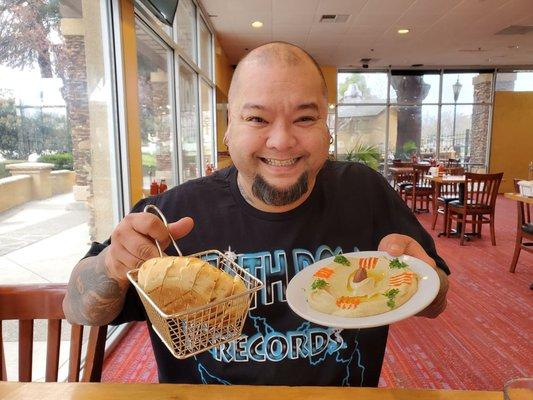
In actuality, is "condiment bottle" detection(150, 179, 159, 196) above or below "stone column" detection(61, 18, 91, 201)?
below

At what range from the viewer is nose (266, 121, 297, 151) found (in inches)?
42.1

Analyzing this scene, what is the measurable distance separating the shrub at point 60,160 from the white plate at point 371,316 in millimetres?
1732

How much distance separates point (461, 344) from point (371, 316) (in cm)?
236

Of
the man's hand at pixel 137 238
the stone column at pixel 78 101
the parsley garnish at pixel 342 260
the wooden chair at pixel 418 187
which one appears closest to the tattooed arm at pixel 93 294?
the man's hand at pixel 137 238

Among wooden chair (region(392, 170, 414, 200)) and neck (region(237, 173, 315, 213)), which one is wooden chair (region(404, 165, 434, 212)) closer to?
wooden chair (region(392, 170, 414, 200))

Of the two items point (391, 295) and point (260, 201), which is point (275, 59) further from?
point (391, 295)

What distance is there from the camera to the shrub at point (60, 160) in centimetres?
213

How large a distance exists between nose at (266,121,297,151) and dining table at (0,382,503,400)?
1.93 ft

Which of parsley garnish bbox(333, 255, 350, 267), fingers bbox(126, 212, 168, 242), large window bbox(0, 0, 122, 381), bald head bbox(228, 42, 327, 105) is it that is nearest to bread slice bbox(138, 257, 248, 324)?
fingers bbox(126, 212, 168, 242)

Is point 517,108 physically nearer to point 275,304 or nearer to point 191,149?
point 191,149

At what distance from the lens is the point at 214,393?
84 centimetres

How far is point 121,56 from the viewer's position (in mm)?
2797

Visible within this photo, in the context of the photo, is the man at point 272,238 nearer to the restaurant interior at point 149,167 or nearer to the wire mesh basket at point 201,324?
the restaurant interior at point 149,167

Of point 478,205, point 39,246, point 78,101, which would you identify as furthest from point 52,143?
point 478,205
